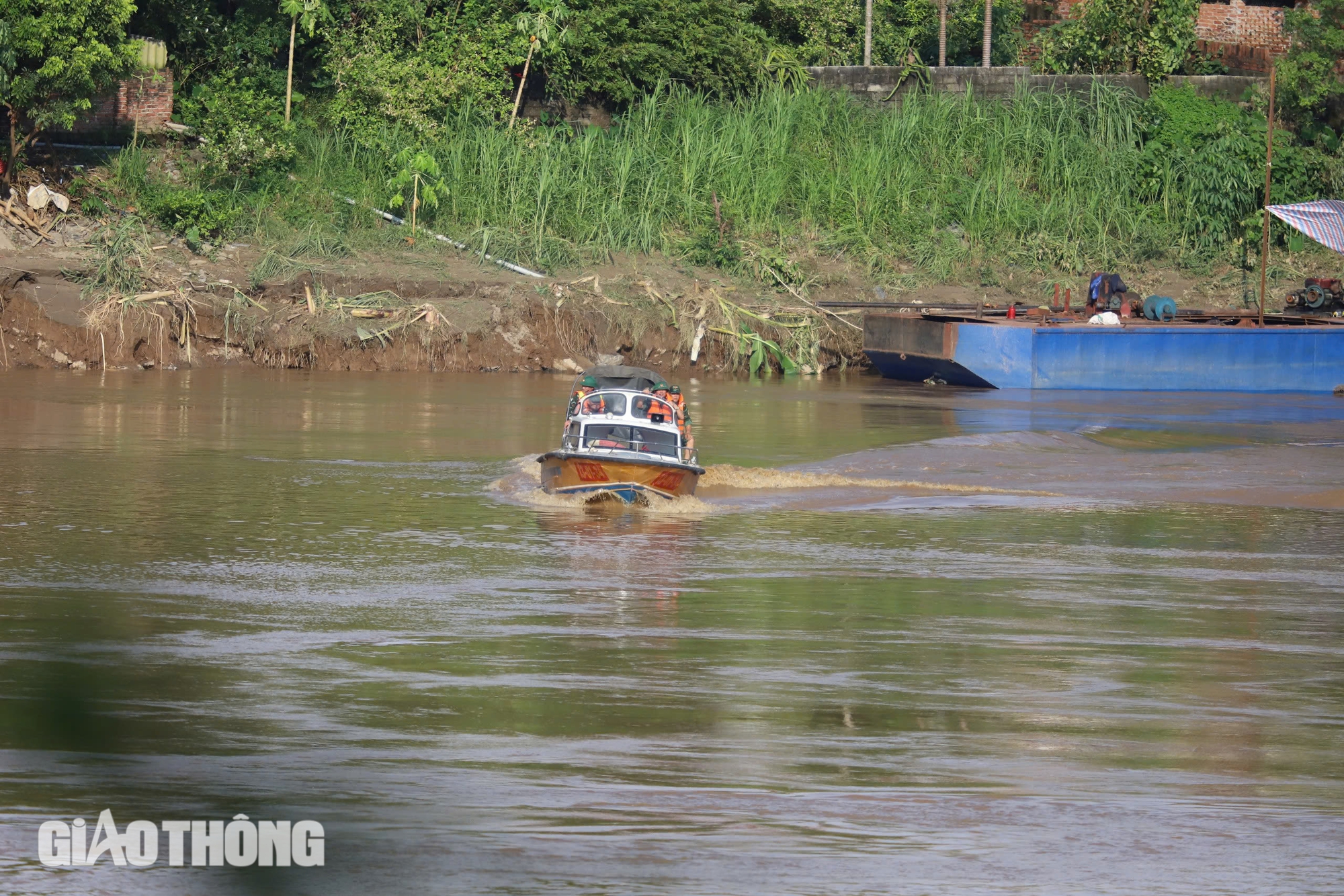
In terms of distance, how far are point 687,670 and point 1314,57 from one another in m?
30.9

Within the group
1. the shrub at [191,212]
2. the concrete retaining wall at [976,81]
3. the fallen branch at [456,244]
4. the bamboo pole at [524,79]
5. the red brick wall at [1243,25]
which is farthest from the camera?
the red brick wall at [1243,25]

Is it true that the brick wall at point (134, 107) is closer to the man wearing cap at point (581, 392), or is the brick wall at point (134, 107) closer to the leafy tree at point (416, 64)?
the leafy tree at point (416, 64)

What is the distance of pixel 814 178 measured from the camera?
34.2 meters

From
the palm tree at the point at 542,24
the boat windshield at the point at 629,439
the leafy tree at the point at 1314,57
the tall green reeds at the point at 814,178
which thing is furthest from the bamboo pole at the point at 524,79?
the boat windshield at the point at 629,439

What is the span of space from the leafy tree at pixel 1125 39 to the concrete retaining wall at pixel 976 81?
1.92 ft

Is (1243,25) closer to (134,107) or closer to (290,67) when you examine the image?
(290,67)

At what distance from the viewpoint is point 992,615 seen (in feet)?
34.1

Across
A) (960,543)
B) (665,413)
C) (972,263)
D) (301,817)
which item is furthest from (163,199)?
(301,817)

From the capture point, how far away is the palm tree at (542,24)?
109 feet

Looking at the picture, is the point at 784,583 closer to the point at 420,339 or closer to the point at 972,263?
the point at 420,339

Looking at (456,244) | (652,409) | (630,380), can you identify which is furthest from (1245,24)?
(652,409)

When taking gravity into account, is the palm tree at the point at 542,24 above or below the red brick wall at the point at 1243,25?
below

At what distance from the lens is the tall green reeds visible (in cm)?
3222

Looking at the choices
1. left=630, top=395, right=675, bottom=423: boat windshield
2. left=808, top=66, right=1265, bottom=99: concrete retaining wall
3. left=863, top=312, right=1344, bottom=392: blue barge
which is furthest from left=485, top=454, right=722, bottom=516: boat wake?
left=808, top=66, right=1265, bottom=99: concrete retaining wall
